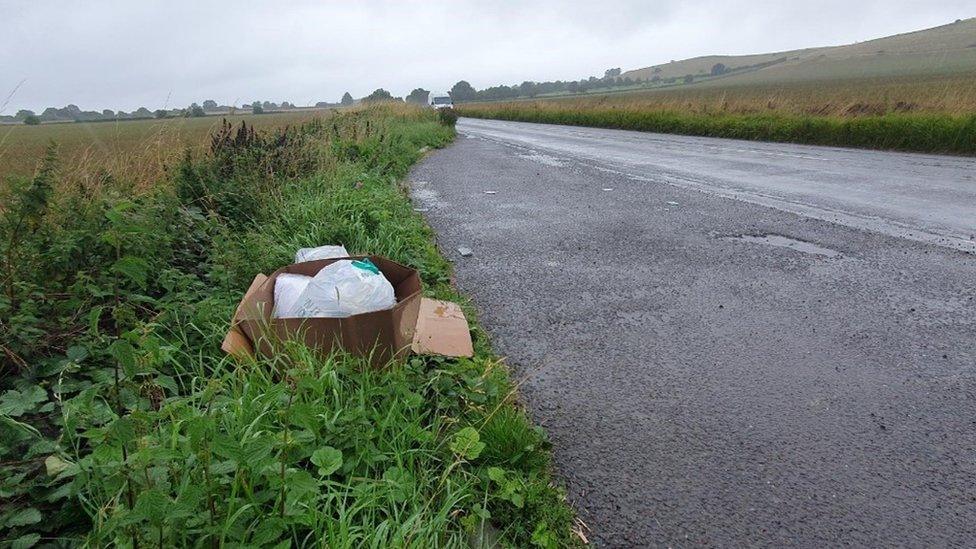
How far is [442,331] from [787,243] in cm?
386

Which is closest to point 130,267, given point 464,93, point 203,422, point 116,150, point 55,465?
point 203,422

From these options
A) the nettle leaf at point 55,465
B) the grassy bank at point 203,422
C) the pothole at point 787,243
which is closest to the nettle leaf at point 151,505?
the grassy bank at point 203,422

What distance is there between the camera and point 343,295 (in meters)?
2.91

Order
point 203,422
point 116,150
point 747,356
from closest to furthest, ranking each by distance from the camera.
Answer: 1. point 203,422
2. point 747,356
3. point 116,150

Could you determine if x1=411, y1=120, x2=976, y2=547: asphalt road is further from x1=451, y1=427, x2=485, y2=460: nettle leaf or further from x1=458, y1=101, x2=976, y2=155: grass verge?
x1=458, y1=101, x2=976, y2=155: grass verge

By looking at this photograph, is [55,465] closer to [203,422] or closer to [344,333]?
[203,422]

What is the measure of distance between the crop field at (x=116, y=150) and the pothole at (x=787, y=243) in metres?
5.79

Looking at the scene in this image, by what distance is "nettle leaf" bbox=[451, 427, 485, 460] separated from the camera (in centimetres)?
209

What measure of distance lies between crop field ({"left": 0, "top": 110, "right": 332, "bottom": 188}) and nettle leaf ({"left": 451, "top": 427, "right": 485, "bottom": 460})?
134 inches

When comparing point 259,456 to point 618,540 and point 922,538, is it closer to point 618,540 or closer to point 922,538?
point 618,540

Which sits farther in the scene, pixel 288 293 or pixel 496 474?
pixel 288 293

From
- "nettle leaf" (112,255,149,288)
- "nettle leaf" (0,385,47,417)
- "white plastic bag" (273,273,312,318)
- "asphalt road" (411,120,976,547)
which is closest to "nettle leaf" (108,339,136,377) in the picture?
"nettle leaf" (112,255,149,288)

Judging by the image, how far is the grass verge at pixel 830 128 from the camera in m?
11.8

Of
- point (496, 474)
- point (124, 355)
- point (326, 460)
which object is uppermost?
point (124, 355)
